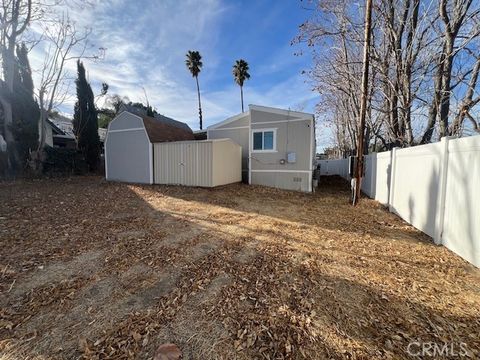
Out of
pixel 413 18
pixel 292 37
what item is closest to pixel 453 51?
pixel 413 18

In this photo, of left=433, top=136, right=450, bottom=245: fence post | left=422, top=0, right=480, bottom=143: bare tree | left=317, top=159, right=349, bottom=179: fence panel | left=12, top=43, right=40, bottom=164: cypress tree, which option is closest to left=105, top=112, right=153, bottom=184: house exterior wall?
left=12, top=43, right=40, bottom=164: cypress tree

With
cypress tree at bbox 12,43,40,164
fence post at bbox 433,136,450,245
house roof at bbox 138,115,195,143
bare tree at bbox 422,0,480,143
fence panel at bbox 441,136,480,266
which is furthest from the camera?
cypress tree at bbox 12,43,40,164

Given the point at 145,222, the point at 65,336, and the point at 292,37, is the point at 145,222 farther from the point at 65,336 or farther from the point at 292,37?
the point at 292,37

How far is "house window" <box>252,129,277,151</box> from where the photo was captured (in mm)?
11547

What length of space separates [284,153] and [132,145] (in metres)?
8.43

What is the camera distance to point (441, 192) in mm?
3900

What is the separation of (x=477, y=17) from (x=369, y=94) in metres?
4.77

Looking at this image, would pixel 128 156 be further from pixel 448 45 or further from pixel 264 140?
pixel 448 45

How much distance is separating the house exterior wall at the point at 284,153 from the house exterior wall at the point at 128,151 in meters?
5.79

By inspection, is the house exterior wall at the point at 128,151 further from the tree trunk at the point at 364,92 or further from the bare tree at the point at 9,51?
the tree trunk at the point at 364,92

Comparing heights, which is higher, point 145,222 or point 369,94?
point 369,94

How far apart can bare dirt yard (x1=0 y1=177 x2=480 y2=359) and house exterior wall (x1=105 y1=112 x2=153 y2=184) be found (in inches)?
274

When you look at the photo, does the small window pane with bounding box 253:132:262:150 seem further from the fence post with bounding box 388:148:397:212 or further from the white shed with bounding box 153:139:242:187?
the fence post with bounding box 388:148:397:212

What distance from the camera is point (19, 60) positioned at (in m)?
14.0
